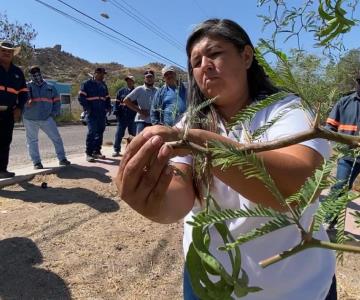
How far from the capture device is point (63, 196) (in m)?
5.67

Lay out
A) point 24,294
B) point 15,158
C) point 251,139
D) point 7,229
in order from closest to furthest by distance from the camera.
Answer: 1. point 251,139
2. point 24,294
3. point 7,229
4. point 15,158

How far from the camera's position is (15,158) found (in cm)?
971

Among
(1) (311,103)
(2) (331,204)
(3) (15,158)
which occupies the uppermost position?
(1) (311,103)

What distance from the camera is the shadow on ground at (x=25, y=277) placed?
10.9 ft

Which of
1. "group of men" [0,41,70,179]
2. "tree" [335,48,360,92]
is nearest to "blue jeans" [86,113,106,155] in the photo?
"group of men" [0,41,70,179]

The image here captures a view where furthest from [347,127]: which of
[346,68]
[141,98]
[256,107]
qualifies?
[256,107]

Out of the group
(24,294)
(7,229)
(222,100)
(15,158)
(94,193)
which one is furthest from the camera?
(15,158)

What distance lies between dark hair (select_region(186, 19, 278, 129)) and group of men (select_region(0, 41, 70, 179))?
4962 mm

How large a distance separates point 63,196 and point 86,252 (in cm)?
181

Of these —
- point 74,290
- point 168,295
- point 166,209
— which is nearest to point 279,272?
point 166,209

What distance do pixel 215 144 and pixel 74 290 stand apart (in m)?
3.11

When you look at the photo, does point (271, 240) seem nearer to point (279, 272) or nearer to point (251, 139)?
point (279, 272)

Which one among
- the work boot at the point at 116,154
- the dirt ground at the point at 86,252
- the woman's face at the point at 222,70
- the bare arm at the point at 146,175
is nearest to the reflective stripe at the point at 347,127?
the dirt ground at the point at 86,252

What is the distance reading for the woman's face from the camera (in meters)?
1.33
